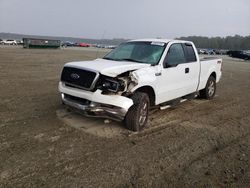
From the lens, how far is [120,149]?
15.1 feet

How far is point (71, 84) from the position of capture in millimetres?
5527

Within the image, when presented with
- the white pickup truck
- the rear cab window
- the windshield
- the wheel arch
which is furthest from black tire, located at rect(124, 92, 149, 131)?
the rear cab window

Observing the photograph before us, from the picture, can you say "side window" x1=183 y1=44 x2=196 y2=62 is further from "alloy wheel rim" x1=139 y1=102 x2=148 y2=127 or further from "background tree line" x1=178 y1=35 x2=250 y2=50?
"background tree line" x1=178 y1=35 x2=250 y2=50

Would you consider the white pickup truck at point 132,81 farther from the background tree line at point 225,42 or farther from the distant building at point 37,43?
the background tree line at point 225,42

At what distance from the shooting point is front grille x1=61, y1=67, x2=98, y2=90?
515cm

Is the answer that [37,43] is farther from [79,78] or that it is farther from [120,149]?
[120,149]

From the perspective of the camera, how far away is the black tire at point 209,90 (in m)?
8.84

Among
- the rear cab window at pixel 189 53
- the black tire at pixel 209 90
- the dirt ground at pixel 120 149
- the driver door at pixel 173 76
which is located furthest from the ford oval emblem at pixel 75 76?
the black tire at pixel 209 90

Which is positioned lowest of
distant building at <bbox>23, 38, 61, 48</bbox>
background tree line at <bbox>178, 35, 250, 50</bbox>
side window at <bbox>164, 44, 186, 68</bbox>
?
distant building at <bbox>23, 38, 61, 48</bbox>

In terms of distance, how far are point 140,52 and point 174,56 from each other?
2.87ft

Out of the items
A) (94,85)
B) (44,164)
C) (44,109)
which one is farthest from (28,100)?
(44,164)

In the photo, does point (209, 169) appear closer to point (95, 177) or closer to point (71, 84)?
point (95, 177)

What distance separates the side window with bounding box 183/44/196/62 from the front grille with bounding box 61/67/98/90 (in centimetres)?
318

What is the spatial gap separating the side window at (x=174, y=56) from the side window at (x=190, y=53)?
0.26 meters
